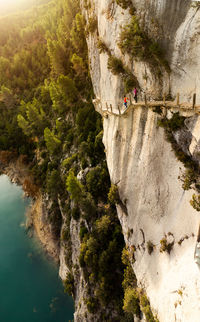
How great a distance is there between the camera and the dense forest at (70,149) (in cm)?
3167

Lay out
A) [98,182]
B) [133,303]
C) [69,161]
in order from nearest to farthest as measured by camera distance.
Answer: [133,303] < [98,182] < [69,161]

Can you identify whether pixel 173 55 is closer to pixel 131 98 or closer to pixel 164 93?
pixel 164 93

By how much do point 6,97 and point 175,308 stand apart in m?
80.1

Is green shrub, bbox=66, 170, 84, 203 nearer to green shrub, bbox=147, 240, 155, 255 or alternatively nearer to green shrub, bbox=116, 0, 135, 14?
green shrub, bbox=147, 240, 155, 255

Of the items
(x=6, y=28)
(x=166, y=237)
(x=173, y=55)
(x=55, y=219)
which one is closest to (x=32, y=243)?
(x=55, y=219)

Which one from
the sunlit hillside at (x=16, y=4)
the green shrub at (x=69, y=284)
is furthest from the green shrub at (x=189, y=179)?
the sunlit hillside at (x=16, y=4)

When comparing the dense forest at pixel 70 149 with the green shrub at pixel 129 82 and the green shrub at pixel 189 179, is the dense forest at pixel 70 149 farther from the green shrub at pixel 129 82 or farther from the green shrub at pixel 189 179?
the green shrub at pixel 129 82

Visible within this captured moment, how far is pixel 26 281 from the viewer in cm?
4462

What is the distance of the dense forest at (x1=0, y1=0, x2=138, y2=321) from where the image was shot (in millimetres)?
31672

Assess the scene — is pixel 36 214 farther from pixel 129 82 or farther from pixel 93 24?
pixel 93 24

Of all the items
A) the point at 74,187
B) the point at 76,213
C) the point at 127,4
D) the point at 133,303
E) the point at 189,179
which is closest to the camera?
the point at 189,179

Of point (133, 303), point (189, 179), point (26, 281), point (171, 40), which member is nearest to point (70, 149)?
point (26, 281)

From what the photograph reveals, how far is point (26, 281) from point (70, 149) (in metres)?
34.5

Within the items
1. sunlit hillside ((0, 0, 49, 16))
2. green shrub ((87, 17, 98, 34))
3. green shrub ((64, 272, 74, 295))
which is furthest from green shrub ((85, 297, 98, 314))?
sunlit hillside ((0, 0, 49, 16))
